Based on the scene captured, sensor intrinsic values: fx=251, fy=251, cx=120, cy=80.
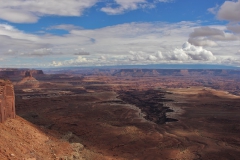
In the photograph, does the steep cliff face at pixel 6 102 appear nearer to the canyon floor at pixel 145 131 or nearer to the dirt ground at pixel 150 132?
the canyon floor at pixel 145 131

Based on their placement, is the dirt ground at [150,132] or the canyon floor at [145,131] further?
the dirt ground at [150,132]

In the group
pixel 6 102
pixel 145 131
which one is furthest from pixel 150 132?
pixel 6 102

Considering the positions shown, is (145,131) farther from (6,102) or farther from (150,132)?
(6,102)

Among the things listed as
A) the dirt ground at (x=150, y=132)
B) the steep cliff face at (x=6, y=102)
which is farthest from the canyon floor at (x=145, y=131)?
the steep cliff face at (x=6, y=102)

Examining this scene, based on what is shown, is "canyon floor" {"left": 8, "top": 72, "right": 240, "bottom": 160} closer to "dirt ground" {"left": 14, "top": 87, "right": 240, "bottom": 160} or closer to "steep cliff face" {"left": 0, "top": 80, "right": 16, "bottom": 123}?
"dirt ground" {"left": 14, "top": 87, "right": 240, "bottom": 160}

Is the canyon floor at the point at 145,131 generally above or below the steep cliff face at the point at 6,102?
below

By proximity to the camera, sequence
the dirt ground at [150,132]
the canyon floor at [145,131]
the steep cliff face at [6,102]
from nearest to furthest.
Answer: the steep cliff face at [6,102] → the canyon floor at [145,131] → the dirt ground at [150,132]

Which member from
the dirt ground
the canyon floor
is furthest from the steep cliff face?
the dirt ground

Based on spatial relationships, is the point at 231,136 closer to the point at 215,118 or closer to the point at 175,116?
the point at 215,118

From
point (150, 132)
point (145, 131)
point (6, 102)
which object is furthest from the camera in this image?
point (145, 131)

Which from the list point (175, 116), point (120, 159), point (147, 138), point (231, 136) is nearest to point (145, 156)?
point (120, 159)
